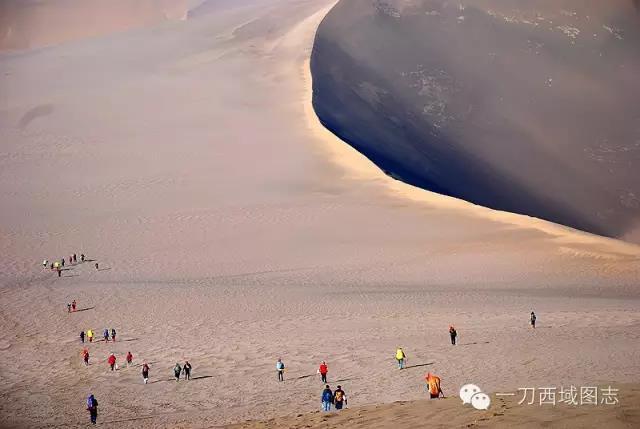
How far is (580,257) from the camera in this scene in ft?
85.9

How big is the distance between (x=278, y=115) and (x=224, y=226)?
40.2 feet

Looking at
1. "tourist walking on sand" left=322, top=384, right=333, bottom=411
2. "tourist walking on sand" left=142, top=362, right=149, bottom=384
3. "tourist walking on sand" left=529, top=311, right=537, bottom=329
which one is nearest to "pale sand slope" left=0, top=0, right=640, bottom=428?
"tourist walking on sand" left=529, top=311, right=537, bottom=329

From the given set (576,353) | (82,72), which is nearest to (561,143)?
(576,353)

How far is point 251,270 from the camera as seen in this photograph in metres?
27.3

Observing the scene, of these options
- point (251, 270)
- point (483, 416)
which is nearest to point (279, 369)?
point (483, 416)

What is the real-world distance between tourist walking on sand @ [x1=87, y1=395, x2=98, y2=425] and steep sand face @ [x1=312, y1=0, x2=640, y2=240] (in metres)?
19.2

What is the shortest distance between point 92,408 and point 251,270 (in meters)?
12.4

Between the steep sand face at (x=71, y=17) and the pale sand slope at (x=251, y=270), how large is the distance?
47.6 m

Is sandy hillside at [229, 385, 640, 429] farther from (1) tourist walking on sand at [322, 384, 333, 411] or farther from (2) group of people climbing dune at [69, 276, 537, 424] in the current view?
(2) group of people climbing dune at [69, 276, 537, 424]

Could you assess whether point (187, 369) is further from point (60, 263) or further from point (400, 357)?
point (60, 263)

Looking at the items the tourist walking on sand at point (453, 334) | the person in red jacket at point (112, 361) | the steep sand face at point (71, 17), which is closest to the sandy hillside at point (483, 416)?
the tourist walking on sand at point (453, 334)

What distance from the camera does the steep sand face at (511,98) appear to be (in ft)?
86.6

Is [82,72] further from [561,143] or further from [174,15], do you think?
[174,15]

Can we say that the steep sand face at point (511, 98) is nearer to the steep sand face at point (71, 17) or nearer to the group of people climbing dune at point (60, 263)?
the group of people climbing dune at point (60, 263)
